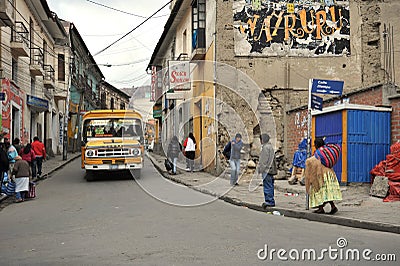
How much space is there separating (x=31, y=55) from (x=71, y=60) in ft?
41.1

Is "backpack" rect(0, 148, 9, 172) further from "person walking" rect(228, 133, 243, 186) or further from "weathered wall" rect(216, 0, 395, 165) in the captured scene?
"weathered wall" rect(216, 0, 395, 165)

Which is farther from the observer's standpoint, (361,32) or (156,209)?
(361,32)

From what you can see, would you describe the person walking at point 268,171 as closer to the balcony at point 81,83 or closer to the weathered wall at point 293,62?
the weathered wall at point 293,62

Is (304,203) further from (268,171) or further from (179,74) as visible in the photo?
(179,74)

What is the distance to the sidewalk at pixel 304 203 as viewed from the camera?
8921 mm

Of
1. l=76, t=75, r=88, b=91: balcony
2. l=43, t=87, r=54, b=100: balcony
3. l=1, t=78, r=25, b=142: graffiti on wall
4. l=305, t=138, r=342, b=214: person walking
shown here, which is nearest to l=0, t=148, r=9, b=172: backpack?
l=1, t=78, r=25, b=142: graffiti on wall

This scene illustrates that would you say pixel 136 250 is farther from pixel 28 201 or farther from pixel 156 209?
pixel 28 201

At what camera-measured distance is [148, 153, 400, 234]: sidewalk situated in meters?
8.92

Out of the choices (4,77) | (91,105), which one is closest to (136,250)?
(4,77)

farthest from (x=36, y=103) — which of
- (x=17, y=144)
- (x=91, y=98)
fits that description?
(x=91, y=98)

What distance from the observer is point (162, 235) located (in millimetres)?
7953

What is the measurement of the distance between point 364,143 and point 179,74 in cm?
1296

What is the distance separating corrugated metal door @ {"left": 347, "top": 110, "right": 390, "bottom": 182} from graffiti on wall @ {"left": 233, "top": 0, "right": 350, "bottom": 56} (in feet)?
22.3

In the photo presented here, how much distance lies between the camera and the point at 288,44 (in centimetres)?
1906
